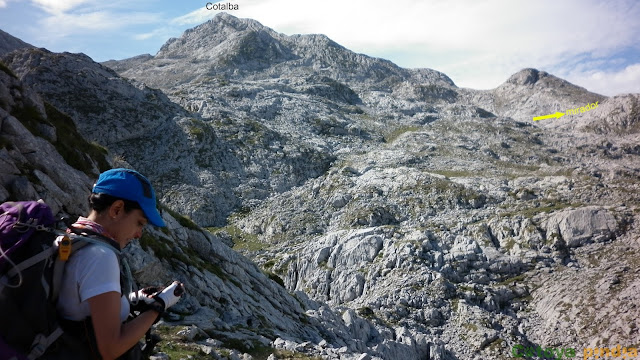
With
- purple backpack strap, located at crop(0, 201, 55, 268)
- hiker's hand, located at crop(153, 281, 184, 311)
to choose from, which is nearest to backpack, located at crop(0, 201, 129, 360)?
purple backpack strap, located at crop(0, 201, 55, 268)

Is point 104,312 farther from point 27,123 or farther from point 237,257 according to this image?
point 237,257

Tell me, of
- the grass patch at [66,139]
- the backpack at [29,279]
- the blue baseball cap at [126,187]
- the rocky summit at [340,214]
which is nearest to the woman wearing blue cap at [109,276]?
the blue baseball cap at [126,187]

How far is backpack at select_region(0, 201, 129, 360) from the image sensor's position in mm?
4098

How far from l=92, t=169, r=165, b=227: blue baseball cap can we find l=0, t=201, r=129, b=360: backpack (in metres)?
0.74

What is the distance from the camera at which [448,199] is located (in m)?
84.8

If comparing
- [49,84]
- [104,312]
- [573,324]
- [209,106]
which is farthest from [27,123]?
[209,106]

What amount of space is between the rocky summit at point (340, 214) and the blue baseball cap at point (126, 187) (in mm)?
9265

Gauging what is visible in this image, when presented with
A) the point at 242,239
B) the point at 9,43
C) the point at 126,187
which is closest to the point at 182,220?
the point at 126,187

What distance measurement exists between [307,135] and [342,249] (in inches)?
2394

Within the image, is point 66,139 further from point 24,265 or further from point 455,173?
point 455,173

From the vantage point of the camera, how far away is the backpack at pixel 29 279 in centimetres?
410

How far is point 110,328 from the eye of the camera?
14.3 ft

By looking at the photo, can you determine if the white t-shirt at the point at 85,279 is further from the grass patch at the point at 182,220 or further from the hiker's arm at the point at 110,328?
the grass patch at the point at 182,220

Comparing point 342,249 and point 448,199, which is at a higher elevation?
point 448,199
